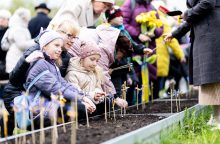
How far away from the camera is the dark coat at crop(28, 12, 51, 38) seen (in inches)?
416

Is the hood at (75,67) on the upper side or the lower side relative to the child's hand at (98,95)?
upper

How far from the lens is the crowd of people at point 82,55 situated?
6301 mm

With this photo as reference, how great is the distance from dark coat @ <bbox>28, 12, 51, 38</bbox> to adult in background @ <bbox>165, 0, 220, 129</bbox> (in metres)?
A: 3.74

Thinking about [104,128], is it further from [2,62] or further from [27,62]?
[2,62]

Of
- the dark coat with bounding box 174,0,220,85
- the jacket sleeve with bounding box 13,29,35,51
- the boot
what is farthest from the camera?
the jacket sleeve with bounding box 13,29,35,51

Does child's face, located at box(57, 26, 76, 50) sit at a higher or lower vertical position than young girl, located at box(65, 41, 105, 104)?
higher

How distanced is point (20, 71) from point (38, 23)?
14.4ft

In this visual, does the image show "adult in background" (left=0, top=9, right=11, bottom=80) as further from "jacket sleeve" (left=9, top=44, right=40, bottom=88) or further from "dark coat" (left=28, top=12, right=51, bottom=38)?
"jacket sleeve" (left=9, top=44, right=40, bottom=88)

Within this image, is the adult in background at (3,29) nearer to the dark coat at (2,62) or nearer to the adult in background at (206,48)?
the dark coat at (2,62)

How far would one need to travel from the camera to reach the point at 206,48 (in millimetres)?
7051

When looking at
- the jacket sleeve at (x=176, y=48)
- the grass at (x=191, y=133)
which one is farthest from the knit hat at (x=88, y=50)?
the jacket sleeve at (x=176, y=48)

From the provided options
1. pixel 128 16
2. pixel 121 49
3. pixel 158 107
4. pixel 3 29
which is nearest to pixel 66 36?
pixel 121 49

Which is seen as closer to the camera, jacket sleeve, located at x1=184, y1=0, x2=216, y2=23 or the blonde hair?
the blonde hair

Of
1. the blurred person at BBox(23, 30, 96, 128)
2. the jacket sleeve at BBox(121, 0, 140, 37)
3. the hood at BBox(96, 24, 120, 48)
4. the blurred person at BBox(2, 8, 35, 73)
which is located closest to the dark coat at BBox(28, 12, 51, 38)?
the blurred person at BBox(2, 8, 35, 73)
